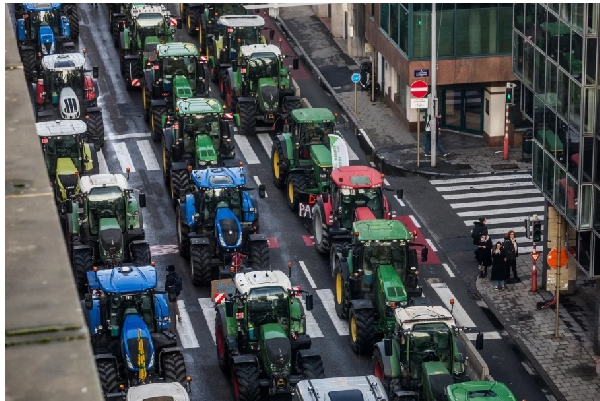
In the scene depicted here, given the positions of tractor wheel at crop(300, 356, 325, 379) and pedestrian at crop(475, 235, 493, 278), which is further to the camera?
pedestrian at crop(475, 235, 493, 278)

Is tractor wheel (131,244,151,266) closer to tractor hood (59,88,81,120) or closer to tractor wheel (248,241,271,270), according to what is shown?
tractor wheel (248,241,271,270)

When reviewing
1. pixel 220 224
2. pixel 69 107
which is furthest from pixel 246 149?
pixel 220 224

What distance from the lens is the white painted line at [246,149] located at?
174 feet

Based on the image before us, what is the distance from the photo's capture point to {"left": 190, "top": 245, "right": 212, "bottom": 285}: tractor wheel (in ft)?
129

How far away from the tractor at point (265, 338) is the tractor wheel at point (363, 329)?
2.65 metres

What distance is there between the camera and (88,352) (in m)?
6.39

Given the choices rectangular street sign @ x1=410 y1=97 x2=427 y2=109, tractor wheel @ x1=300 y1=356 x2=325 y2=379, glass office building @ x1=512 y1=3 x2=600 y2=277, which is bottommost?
tractor wheel @ x1=300 y1=356 x2=325 y2=379

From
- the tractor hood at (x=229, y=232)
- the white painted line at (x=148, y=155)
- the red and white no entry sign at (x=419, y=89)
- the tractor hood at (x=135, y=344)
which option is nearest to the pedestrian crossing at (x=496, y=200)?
the red and white no entry sign at (x=419, y=89)

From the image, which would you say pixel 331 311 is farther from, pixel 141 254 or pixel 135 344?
pixel 135 344

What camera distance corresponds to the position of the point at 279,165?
159 ft

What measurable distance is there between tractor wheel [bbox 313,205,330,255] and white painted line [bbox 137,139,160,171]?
11.2 meters

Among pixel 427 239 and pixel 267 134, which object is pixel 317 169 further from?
pixel 267 134

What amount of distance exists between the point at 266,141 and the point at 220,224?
→ 16.2m

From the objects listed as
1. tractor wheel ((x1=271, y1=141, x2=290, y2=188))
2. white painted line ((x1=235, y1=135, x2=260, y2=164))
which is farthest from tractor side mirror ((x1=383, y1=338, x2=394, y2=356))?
white painted line ((x1=235, y1=135, x2=260, y2=164))
